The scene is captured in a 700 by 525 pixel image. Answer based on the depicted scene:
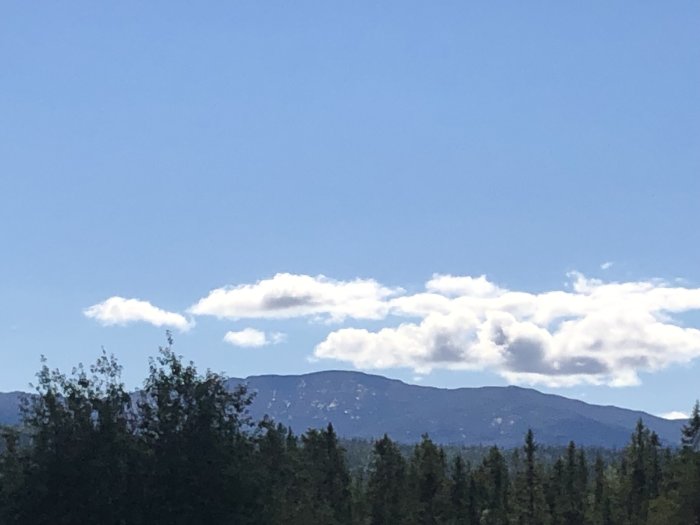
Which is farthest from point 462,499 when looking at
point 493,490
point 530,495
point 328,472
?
point 328,472

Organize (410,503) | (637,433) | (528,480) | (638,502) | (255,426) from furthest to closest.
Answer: (637,433), (638,502), (528,480), (410,503), (255,426)

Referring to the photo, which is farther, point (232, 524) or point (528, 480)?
point (528, 480)

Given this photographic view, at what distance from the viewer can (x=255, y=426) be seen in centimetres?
4666

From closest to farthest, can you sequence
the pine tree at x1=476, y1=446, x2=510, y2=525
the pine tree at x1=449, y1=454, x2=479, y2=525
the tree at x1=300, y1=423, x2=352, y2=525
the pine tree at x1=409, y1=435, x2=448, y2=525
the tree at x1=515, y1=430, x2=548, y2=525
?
the tree at x1=300, y1=423, x2=352, y2=525 < the pine tree at x1=409, y1=435, x2=448, y2=525 < the tree at x1=515, y1=430, x2=548, y2=525 < the pine tree at x1=449, y1=454, x2=479, y2=525 < the pine tree at x1=476, y1=446, x2=510, y2=525

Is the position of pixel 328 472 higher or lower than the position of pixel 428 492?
higher

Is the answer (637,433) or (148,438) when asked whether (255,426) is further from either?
(637,433)

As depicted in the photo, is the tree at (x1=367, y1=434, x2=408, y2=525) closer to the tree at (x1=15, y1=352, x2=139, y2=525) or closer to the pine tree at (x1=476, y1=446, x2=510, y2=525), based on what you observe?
the pine tree at (x1=476, y1=446, x2=510, y2=525)

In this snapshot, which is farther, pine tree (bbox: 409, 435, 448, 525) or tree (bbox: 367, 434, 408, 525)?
pine tree (bbox: 409, 435, 448, 525)

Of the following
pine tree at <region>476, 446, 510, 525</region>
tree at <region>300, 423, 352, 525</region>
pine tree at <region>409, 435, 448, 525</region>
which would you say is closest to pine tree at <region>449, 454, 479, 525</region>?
pine tree at <region>476, 446, 510, 525</region>

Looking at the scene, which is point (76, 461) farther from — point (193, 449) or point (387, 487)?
point (387, 487)

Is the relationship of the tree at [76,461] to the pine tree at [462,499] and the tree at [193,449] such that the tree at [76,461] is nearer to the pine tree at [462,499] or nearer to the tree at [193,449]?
the tree at [193,449]

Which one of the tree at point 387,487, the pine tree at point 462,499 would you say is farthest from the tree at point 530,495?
the tree at point 387,487

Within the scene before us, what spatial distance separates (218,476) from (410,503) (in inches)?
2001

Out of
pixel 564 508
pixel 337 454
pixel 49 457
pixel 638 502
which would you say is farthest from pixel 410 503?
pixel 49 457
